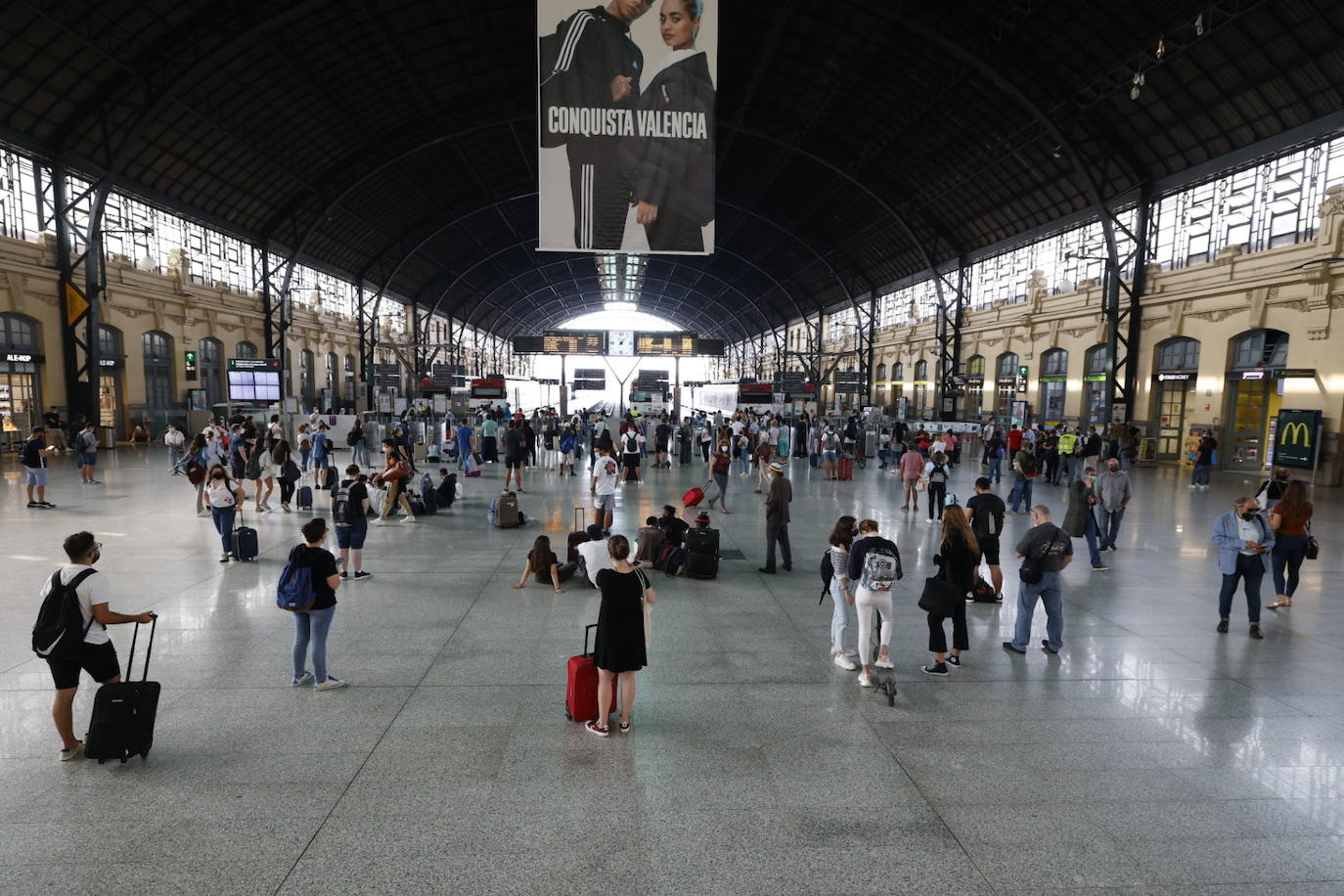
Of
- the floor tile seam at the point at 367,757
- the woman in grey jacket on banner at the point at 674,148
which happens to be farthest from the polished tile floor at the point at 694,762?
the woman in grey jacket on banner at the point at 674,148

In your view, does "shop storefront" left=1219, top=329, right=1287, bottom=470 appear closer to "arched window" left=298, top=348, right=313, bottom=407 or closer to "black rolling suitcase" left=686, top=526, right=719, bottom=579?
"black rolling suitcase" left=686, top=526, right=719, bottom=579

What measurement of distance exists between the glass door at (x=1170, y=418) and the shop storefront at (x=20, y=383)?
39014 mm

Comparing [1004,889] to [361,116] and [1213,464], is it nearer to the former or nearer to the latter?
[1213,464]

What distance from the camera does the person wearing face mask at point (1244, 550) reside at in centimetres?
712

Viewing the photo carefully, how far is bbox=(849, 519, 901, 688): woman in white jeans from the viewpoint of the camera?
19.3ft

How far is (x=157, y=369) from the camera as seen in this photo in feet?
100

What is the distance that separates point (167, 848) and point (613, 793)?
2454mm

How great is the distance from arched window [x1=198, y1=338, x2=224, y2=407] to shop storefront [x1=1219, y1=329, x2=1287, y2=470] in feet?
137

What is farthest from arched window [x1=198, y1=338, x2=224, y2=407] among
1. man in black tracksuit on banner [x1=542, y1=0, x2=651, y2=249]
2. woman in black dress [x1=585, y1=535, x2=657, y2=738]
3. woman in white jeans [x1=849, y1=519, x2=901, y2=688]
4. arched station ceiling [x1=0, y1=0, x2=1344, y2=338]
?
woman in white jeans [x1=849, y1=519, x2=901, y2=688]

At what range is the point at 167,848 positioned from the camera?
3.81 meters

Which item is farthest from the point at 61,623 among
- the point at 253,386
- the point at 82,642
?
the point at 253,386

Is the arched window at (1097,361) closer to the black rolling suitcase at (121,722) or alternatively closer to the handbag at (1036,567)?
the handbag at (1036,567)

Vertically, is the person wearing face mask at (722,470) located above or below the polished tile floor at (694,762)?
above

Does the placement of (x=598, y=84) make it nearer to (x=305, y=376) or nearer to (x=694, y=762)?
(x=694, y=762)
